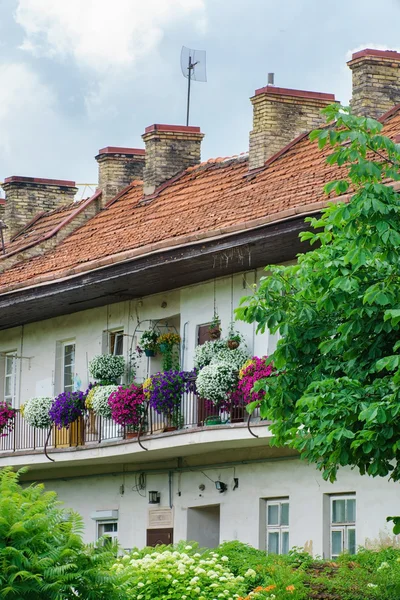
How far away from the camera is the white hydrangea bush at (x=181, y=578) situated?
1588 cm

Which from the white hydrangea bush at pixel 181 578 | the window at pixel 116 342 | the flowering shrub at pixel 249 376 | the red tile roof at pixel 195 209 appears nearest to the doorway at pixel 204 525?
the flowering shrub at pixel 249 376

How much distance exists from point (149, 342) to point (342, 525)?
588 cm

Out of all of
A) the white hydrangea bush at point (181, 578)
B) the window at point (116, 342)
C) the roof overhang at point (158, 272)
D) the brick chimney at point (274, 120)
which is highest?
the brick chimney at point (274, 120)

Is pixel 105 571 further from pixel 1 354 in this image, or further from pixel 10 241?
pixel 10 241

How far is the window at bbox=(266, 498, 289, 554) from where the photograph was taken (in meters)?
22.0

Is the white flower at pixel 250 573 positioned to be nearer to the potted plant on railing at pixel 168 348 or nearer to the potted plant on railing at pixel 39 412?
the potted plant on railing at pixel 168 348

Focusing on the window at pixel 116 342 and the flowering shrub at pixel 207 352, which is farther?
the window at pixel 116 342

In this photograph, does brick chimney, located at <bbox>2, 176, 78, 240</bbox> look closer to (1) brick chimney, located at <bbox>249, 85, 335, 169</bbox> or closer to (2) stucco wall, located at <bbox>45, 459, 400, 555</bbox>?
(2) stucco wall, located at <bbox>45, 459, 400, 555</bbox>

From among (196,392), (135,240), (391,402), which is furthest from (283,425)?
(135,240)

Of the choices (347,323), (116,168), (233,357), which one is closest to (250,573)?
(347,323)

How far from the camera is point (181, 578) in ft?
52.9

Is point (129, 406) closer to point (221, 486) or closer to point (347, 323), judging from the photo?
point (221, 486)

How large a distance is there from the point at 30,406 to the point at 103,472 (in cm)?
185

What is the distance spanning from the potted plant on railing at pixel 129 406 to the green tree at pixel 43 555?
35.3 feet
